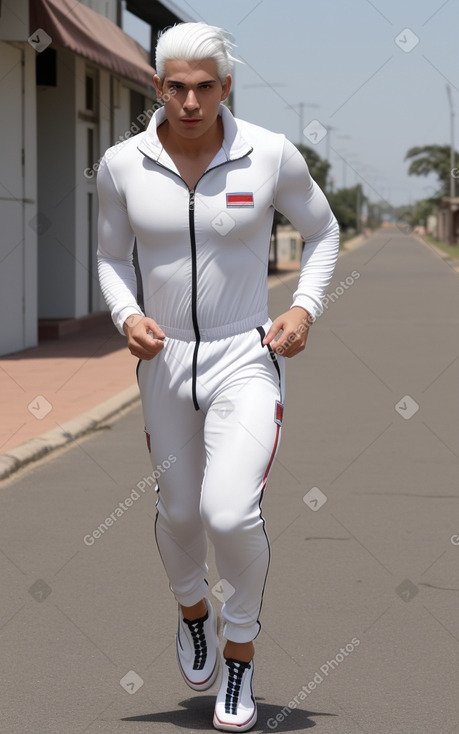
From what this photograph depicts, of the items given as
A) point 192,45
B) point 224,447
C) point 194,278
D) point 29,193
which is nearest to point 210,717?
point 224,447

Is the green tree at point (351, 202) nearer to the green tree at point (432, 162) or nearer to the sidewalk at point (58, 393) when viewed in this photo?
the green tree at point (432, 162)

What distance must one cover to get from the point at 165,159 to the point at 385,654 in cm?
205

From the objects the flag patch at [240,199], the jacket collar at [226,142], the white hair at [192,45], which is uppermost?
the white hair at [192,45]

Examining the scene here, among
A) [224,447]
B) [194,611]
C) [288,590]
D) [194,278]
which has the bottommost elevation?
[288,590]

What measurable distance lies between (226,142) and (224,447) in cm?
95

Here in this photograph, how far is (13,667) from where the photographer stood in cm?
474

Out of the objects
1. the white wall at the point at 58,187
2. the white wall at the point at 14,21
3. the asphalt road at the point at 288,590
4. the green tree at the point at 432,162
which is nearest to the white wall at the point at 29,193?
the white wall at the point at 14,21

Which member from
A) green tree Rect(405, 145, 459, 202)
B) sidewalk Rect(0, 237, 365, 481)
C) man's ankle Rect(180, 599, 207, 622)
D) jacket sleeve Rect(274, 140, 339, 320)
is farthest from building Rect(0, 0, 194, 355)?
green tree Rect(405, 145, 459, 202)

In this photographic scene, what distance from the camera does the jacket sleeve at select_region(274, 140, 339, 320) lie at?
414cm

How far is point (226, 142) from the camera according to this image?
4.11 metres

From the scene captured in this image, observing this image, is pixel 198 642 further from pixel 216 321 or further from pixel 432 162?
pixel 432 162

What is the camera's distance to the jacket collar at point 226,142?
4078 millimetres

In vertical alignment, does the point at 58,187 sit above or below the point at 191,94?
below

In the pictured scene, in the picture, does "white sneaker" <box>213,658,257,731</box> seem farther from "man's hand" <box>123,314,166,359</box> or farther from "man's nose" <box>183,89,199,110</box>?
"man's nose" <box>183,89,199,110</box>
